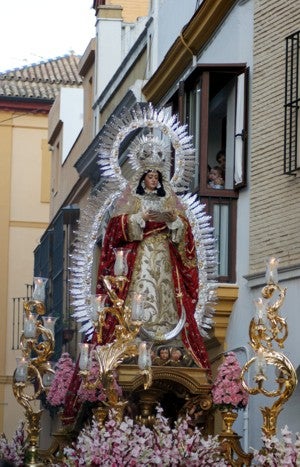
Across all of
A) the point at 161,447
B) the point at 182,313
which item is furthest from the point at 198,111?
the point at 161,447

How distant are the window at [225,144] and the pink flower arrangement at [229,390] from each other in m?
3.26

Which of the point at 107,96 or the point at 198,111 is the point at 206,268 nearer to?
the point at 198,111

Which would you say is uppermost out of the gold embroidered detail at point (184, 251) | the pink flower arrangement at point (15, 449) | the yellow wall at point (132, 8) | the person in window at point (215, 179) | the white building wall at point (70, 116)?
the yellow wall at point (132, 8)

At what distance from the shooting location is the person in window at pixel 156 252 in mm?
15086

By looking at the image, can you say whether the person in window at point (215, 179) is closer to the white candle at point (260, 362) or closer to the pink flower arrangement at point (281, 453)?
the white candle at point (260, 362)

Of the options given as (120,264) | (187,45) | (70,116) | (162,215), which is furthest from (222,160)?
(70,116)

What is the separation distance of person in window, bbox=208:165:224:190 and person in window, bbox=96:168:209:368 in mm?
2559

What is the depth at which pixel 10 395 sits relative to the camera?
133 ft

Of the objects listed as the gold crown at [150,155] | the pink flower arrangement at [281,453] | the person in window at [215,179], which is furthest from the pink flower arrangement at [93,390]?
the person in window at [215,179]

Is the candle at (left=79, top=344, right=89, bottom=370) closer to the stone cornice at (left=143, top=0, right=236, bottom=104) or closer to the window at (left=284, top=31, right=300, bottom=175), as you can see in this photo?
the window at (left=284, top=31, right=300, bottom=175)

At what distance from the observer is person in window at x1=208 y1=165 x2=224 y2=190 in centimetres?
1802

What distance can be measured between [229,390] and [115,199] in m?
2.43

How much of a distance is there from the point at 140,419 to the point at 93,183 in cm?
1427

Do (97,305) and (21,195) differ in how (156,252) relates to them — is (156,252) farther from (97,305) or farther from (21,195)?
(21,195)
